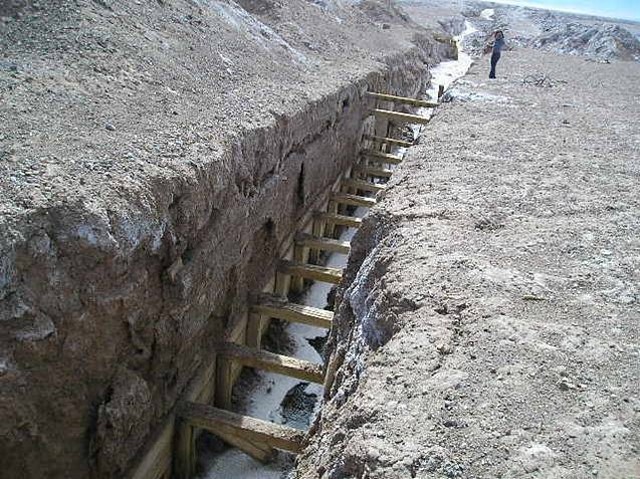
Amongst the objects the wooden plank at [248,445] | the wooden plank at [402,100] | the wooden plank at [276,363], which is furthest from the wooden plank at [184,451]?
the wooden plank at [402,100]

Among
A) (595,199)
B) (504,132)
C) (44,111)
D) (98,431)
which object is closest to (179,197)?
(44,111)

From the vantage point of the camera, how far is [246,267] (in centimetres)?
624

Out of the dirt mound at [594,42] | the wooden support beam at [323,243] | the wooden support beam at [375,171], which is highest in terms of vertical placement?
the dirt mound at [594,42]

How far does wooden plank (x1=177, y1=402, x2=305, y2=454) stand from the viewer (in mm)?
4844

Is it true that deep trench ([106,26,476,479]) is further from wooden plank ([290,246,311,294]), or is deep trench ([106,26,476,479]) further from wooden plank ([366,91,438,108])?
wooden plank ([366,91,438,108])

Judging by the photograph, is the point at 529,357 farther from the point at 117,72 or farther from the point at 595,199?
the point at 117,72

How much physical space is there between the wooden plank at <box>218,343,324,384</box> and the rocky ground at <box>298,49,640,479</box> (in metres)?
1.05

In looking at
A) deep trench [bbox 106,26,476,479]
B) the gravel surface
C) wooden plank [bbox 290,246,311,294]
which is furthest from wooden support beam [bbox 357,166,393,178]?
wooden plank [bbox 290,246,311,294]

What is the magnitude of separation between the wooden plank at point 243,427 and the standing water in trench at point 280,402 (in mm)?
528

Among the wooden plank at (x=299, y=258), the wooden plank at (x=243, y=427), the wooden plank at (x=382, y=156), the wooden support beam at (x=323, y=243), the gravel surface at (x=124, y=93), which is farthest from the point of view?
the wooden plank at (x=382, y=156)

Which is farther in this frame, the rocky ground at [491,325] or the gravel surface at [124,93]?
the gravel surface at [124,93]

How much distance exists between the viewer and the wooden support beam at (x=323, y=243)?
762cm

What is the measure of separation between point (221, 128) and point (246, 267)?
1596mm

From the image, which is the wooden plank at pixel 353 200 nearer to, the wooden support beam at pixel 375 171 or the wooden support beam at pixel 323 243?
the wooden support beam at pixel 375 171
